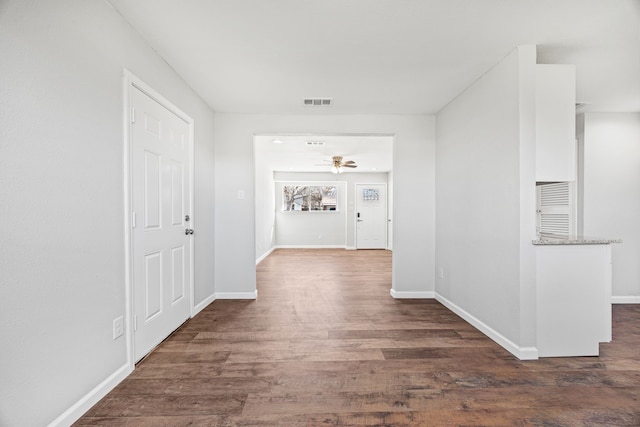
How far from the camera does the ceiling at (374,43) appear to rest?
181 cm

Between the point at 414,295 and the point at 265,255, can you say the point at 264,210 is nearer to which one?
the point at 265,255

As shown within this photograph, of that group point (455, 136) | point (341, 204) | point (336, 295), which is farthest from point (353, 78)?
point (341, 204)

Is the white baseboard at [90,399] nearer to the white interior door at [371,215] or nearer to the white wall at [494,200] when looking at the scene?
the white wall at [494,200]

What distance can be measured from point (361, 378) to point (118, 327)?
1615 millimetres

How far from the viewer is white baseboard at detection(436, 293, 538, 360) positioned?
2154 mm

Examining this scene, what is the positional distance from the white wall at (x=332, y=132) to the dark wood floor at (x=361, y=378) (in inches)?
27.4

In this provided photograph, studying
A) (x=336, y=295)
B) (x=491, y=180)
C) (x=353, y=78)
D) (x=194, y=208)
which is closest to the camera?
(x=491, y=180)

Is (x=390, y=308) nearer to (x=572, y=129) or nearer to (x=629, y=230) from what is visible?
(x=572, y=129)

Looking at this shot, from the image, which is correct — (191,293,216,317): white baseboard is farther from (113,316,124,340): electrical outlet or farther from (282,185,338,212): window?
(282,185,338,212): window

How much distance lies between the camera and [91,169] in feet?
5.34

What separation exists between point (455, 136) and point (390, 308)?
207 cm

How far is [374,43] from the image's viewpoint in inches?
85.5

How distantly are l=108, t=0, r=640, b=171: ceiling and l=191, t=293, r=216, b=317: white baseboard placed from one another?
2309 millimetres

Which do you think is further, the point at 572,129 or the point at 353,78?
the point at 353,78
